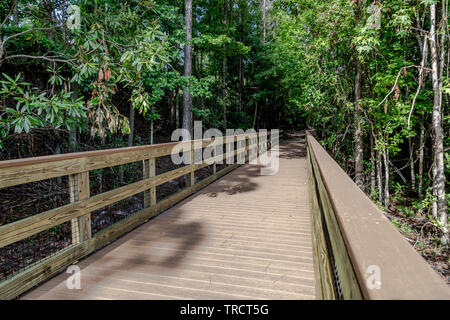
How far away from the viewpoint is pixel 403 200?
31.5 ft

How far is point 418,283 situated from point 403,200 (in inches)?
417

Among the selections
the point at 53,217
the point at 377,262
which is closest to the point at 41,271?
the point at 53,217

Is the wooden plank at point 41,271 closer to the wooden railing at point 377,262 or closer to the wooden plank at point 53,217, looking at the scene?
the wooden plank at point 53,217

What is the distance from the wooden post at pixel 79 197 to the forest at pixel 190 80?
1224mm

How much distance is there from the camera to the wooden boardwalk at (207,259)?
2.15 metres

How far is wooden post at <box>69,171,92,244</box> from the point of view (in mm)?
2607

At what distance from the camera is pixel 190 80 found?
9.38 m

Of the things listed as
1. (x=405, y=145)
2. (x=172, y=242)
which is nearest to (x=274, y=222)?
(x=172, y=242)

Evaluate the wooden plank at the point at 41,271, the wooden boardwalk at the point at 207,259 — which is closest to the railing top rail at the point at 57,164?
the wooden plank at the point at 41,271

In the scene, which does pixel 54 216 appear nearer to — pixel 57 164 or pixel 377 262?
pixel 57 164

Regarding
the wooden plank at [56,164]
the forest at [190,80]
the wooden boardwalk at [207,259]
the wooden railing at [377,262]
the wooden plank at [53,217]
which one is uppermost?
the forest at [190,80]

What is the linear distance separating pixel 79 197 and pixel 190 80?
7353 millimetres
